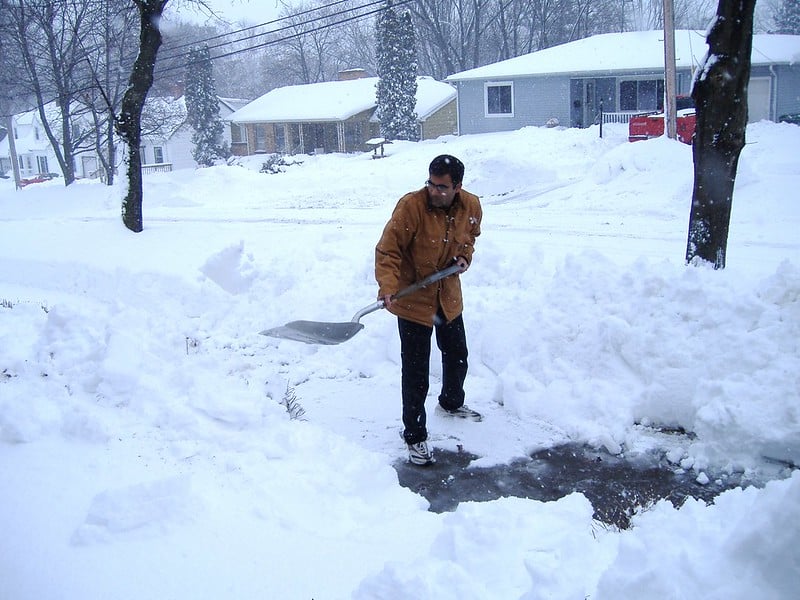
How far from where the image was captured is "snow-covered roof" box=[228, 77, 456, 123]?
125ft

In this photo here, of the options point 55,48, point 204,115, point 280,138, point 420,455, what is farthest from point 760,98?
point 204,115

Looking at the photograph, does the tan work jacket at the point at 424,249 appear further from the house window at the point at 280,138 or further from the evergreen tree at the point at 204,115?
the evergreen tree at the point at 204,115

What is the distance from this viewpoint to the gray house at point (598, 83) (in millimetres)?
28234

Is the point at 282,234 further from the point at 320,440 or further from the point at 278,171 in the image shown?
the point at 278,171

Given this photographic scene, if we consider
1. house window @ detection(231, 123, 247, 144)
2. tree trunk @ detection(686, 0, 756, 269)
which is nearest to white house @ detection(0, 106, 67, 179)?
house window @ detection(231, 123, 247, 144)

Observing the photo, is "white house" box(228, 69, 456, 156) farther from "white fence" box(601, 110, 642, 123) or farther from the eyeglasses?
the eyeglasses

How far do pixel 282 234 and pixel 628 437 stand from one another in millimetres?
7326

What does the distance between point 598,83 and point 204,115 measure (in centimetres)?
2353

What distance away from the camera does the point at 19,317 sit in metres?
5.34

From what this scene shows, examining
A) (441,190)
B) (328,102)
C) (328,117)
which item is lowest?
(441,190)

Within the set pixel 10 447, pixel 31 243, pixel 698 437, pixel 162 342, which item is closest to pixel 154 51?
pixel 31 243

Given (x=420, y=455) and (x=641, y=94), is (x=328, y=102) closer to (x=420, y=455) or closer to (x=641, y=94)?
(x=641, y=94)

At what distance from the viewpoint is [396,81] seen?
34938 mm

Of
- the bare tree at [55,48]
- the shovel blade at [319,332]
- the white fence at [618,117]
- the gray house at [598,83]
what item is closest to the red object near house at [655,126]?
the white fence at [618,117]
